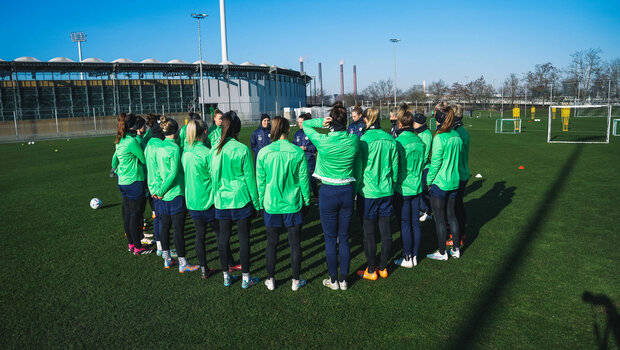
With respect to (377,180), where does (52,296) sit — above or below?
below

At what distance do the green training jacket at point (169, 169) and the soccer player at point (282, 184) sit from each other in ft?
3.90

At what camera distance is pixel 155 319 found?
411 centimetres

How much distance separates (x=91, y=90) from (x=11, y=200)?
4981 cm

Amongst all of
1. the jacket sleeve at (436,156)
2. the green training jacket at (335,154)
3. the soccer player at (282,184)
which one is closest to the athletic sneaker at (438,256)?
the jacket sleeve at (436,156)

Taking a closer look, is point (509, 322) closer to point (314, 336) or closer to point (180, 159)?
point (314, 336)

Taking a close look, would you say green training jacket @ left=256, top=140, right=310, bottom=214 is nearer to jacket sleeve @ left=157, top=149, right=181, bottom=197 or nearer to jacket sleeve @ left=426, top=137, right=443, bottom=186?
jacket sleeve @ left=157, top=149, right=181, bottom=197

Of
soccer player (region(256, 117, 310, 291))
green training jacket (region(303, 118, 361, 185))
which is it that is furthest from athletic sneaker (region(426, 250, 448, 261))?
soccer player (region(256, 117, 310, 291))

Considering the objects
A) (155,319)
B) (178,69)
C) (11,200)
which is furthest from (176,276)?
(178,69)

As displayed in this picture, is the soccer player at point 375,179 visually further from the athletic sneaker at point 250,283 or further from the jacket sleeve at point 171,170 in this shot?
the jacket sleeve at point 171,170

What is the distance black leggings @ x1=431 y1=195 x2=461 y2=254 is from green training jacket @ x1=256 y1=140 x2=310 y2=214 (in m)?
2.09

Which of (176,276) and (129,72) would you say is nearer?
(176,276)

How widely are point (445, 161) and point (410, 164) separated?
54 cm

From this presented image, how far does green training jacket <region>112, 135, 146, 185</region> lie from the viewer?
5613 mm

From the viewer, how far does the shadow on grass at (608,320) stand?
355 centimetres
